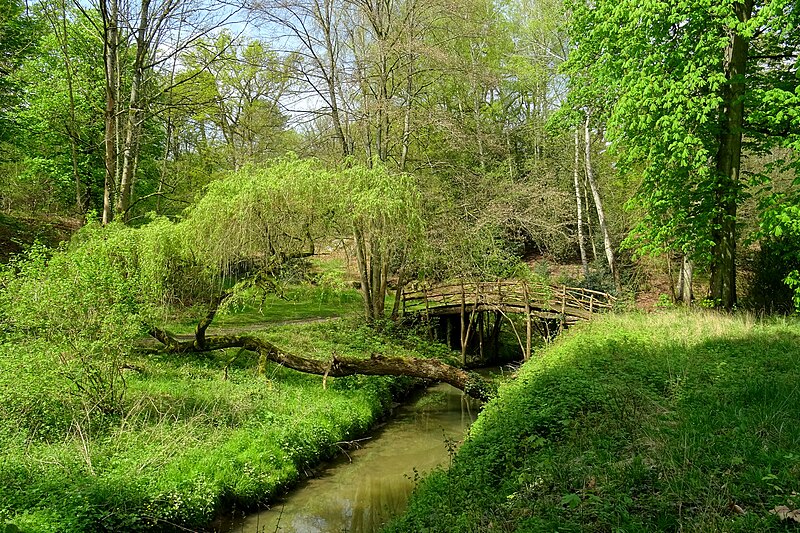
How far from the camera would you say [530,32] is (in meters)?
24.5

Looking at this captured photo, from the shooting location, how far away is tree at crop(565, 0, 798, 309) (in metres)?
10.2

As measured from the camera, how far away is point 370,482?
900cm

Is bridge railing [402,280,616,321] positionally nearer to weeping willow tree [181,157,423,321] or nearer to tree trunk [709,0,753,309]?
tree trunk [709,0,753,309]

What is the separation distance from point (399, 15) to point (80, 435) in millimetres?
15996

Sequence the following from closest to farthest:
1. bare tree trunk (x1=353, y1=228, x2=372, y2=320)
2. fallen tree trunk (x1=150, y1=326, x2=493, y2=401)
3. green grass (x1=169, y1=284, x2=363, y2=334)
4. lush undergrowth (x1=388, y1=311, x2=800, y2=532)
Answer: lush undergrowth (x1=388, y1=311, x2=800, y2=532), fallen tree trunk (x1=150, y1=326, x2=493, y2=401), green grass (x1=169, y1=284, x2=363, y2=334), bare tree trunk (x1=353, y1=228, x2=372, y2=320)

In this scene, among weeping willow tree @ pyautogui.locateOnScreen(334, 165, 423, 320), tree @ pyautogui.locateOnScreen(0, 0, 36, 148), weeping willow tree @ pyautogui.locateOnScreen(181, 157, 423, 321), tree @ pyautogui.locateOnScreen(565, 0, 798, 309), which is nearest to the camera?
tree @ pyautogui.locateOnScreen(565, 0, 798, 309)

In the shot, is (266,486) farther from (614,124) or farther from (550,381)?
(614,124)

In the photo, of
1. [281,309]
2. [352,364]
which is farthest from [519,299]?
[281,309]

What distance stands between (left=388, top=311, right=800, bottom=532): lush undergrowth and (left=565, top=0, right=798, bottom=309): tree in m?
2.99

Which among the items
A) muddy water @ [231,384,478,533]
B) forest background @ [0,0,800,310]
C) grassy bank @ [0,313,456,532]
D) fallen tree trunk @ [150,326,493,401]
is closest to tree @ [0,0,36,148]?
forest background @ [0,0,800,310]

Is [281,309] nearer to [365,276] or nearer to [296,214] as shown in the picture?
[365,276]

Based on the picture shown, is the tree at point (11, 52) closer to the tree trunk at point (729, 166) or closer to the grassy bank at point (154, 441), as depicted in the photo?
the grassy bank at point (154, 441)

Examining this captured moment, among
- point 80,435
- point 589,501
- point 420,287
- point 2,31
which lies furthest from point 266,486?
point 2,31

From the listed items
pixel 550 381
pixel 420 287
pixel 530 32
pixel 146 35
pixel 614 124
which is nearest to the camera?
pixel 550 381
